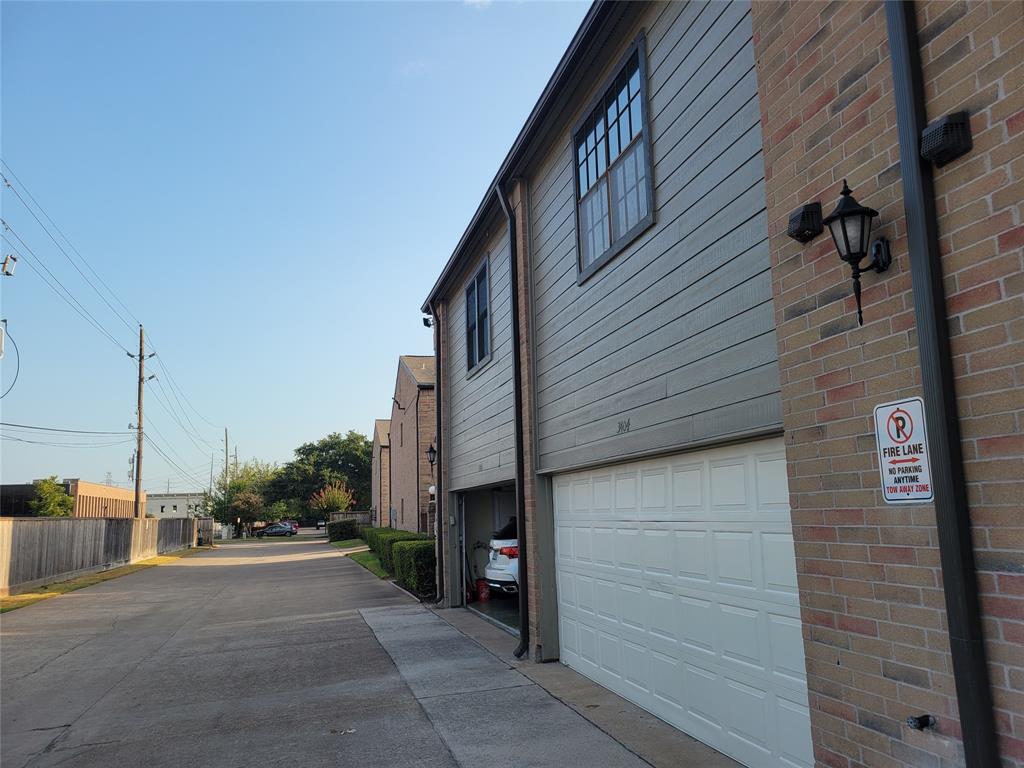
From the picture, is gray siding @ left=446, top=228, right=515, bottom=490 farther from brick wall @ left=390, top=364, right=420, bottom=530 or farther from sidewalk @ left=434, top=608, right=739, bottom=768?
brick wall @ left=390, top=364, right=420, bottom=530

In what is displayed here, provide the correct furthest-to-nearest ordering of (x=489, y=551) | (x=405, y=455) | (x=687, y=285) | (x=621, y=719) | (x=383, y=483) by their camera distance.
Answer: (x=383, y=483)
(x=405, y=455)
(x=489, y=551)
(x=621, y=719)
(x=687, y=285)

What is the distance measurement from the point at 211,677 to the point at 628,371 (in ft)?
20.2

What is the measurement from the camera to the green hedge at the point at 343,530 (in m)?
46.1

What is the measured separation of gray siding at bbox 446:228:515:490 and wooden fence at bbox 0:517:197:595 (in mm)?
11801

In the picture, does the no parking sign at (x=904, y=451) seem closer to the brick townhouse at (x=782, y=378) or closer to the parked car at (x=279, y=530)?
the brick townhouse at (x=782, y=378)

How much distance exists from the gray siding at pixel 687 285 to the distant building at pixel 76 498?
35808 millimetres

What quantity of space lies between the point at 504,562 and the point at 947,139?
1009 cm

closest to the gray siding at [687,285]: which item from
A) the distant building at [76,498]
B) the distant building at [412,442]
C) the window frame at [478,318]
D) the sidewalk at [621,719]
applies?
the sidewalk at [621,719]

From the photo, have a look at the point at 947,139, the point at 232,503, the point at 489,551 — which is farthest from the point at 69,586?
the point at 232,503

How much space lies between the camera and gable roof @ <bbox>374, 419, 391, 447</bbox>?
124 feet

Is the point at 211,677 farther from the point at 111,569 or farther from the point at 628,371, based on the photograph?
the point at 111,569

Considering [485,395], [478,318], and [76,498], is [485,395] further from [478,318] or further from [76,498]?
[76,498]

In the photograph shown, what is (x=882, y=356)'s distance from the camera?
3.41 meters

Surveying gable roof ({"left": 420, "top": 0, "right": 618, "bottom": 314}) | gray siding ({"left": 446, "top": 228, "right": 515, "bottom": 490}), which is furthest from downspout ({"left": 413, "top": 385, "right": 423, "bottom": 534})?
gable roof ({"left": 420, "top": 0, "right": 618, "bottom": 314})
